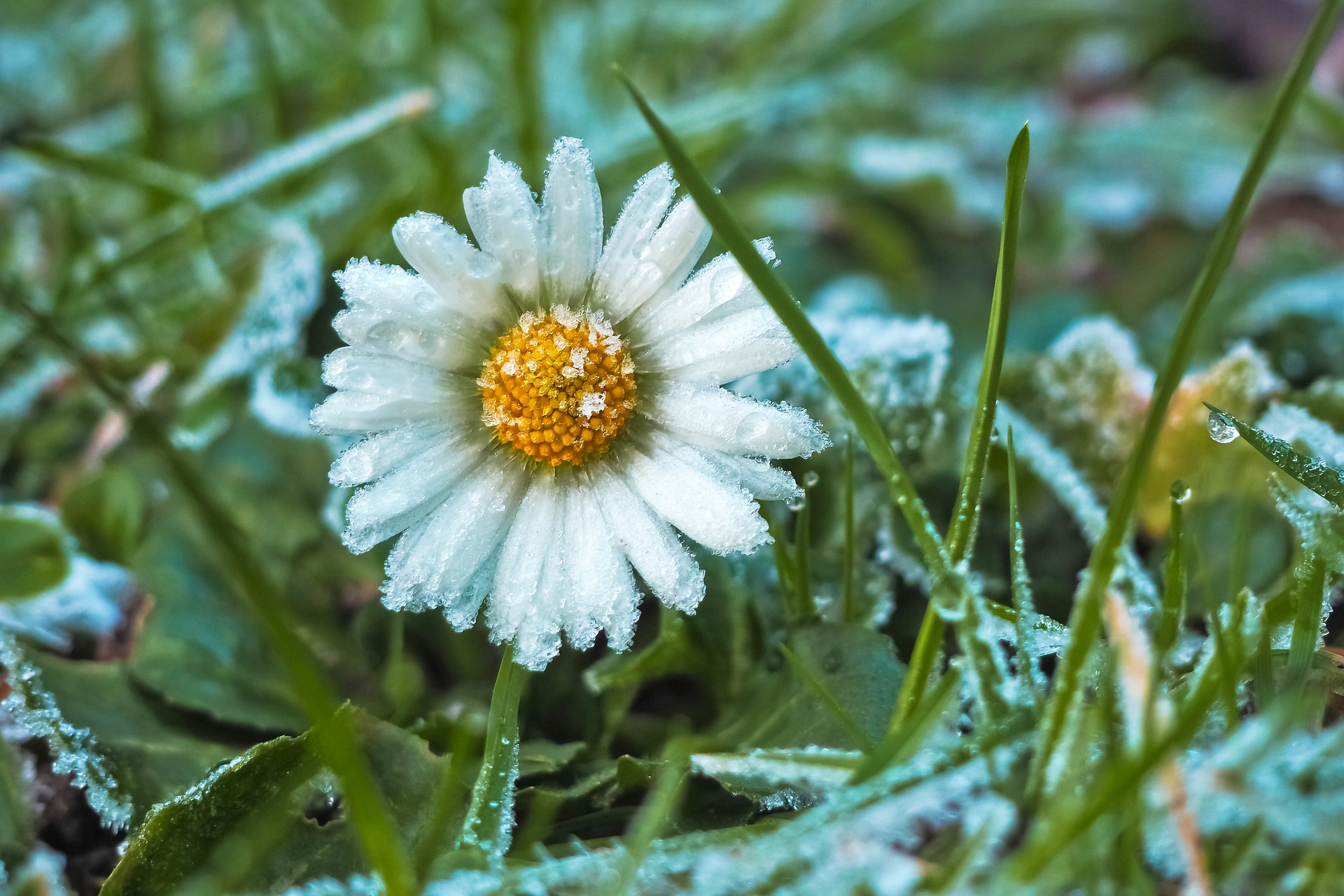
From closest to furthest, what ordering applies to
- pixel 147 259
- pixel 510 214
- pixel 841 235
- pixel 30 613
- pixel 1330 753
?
pixel 1330 753 < pixel 510 214 < pixel 30 613 < pixel 147 259 < pixel 841 235

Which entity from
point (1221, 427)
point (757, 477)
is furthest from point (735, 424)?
point (1221, 427)

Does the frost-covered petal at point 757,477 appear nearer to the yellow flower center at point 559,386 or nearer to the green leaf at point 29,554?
the yellow flower center at point 559,386

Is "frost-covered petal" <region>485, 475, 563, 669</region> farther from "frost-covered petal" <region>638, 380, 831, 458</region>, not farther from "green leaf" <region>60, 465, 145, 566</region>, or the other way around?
"green leaf" <region>60, 465, 145, 566</region>

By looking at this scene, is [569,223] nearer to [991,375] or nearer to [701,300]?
[701,300]

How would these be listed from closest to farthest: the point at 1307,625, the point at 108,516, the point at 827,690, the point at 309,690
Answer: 1. the point at 309,690
2. the point at 1307,625
3. the point at 827,690
4. the point at 108,516

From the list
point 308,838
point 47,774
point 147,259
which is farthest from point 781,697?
point 147,259

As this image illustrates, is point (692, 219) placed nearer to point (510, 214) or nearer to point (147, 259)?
point (510, 214)
